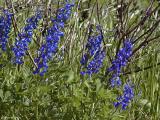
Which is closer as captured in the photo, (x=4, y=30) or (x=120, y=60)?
(x=120, y=60)

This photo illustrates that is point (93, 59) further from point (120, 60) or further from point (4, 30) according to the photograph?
point (4, 30)

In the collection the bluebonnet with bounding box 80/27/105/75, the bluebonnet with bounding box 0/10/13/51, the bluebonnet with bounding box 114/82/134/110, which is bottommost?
the bluebonnet with bounding box 114/82/134/110

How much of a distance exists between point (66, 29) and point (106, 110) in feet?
5.10

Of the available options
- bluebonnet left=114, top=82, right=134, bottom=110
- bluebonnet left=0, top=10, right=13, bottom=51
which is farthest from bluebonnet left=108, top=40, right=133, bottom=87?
bluebonnet left=0, top=10, right=13, bottom=51

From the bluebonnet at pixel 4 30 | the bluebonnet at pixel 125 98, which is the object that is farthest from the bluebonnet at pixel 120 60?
the bluebonnet at pixel 4 30

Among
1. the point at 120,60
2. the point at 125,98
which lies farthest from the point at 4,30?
the point at 125,98

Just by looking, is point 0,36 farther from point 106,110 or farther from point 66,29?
point 66,29

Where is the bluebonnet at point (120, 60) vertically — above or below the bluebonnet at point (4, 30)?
below

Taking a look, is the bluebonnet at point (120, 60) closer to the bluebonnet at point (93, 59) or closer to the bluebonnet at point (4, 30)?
the bluebonnet at point (93, 59)

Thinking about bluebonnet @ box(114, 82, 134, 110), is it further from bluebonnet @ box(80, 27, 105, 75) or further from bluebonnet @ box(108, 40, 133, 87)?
bluebonnet @ box(80, 27, 105, 75)

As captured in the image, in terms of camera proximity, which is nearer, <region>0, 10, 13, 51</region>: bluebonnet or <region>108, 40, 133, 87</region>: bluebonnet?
<region>108, 40, 133, 87</region>: bluebonnet

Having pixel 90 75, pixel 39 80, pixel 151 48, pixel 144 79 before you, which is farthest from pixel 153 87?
pixel 39 80

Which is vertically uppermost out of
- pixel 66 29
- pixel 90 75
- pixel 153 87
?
pixel 66 29

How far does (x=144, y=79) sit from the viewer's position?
3.64 meters
